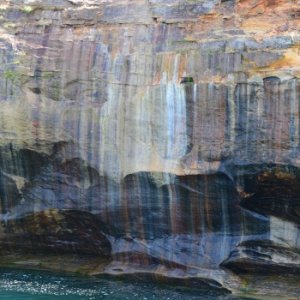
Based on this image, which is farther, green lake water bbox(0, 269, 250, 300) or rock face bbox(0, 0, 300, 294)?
green lake water bbox(0, 269, 250, 300)

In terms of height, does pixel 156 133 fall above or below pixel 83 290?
above

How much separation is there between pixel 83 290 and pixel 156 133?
300 cm

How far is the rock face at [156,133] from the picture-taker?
10.7 m

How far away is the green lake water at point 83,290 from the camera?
10852 millimetres

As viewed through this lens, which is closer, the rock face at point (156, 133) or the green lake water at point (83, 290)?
the rock face at point (156, 133)

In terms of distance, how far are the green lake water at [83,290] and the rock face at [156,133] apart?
0.95 feet

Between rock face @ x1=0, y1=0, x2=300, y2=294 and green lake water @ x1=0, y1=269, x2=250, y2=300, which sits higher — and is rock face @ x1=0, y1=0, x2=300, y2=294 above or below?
above

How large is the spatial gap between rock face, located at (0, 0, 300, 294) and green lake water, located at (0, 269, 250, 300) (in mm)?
290

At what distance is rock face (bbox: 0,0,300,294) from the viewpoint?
10.7 m

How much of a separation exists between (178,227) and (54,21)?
4.49 meters

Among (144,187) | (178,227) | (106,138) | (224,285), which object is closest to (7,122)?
(106,138)

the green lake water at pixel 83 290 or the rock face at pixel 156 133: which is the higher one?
the rock face at pixel 156 133

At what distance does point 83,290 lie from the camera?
11195 mm

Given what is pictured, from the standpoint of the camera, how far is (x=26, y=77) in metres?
11.9
